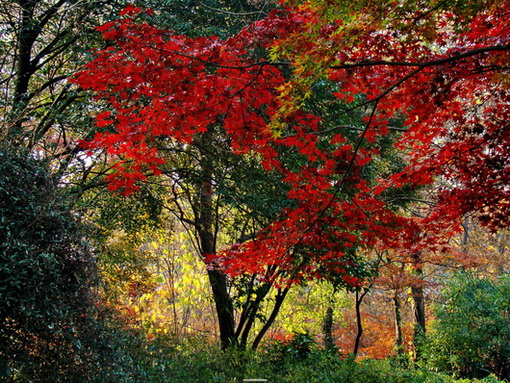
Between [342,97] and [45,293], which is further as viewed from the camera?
[342,97]

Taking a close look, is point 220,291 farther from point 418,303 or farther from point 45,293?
point 418,303

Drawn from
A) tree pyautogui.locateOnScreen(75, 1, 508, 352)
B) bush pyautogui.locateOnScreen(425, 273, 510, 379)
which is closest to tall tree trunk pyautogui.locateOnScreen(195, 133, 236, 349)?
tree pyautogui.locateOnScreen(75, 1, 508, 352)

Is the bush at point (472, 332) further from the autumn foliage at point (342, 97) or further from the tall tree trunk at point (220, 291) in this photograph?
the tall tree trunk at point (220, 291)

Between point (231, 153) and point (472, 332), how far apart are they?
545 cm

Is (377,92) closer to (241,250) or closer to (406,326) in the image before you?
(241,250)

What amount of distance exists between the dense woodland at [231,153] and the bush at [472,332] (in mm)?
49

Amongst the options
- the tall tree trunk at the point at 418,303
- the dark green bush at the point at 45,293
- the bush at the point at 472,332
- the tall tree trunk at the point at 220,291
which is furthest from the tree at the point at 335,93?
the bush at the point at 472,332

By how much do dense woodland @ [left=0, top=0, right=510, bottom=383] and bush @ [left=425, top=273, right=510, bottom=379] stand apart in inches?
1.9

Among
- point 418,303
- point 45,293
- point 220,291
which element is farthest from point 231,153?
point 418,303

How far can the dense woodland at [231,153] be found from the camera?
7.77 ft

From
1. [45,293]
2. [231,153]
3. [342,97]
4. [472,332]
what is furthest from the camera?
[472,332]

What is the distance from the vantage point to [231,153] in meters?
5.00

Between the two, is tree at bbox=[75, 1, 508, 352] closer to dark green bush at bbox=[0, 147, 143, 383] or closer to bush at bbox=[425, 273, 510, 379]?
dark green bush at bbox=[0, 147, 143, 383]

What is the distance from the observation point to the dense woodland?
237cm
